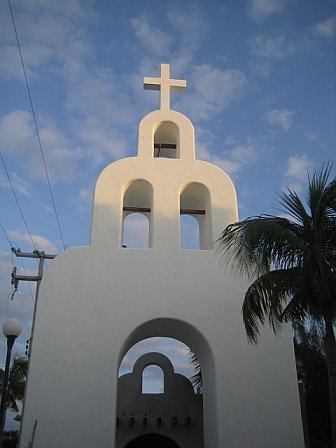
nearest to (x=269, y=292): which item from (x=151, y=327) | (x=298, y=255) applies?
(x=298, y=255)

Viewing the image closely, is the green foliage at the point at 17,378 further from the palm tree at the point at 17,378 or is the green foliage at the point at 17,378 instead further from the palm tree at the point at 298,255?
the palm tree at the point at 298,255

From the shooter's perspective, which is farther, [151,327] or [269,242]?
[151,327]

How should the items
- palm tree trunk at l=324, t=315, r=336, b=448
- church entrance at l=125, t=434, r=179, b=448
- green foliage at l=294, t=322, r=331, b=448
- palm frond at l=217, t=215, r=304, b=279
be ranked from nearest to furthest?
palm tree trunk at l=324, t=315, r=336, b=448 < palm frond at l=217, t=215, r=304, b=279 < green foliage at l=294, t=322, r=331, b=448 < church entrance at l=125, t=434, r=179, b=448

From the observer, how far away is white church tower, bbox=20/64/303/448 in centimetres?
947

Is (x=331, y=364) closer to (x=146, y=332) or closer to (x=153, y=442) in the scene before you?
(x=146, y=332)

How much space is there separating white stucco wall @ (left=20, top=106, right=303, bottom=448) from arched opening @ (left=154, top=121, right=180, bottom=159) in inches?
86.8

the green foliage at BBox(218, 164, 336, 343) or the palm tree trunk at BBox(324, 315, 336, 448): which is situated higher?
the green foliage at BBox(218, 164, 336, 343)

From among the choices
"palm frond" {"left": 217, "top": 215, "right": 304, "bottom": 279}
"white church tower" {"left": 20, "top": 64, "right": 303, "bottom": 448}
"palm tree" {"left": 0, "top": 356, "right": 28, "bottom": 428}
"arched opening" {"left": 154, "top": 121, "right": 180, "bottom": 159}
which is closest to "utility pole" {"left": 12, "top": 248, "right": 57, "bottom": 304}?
"white church tower" {"left": 20, "top": 64, "right": 303, "bottom": 448}

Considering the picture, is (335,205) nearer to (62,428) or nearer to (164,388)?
(62,428)

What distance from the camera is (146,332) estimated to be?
449 inches

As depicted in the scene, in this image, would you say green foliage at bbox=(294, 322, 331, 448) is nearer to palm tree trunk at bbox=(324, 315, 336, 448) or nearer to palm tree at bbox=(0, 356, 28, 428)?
palm tree trunk at bbox=(324, 315, 336, 448)

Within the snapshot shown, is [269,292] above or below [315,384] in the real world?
above

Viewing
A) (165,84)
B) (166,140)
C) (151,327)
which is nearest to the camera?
(151,327)

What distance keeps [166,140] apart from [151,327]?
6024mm
